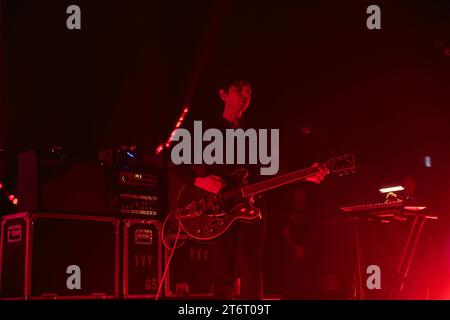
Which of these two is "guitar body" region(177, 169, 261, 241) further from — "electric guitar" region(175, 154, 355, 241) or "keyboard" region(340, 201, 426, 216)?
"keyboard" region(340, 201, 426, 216)

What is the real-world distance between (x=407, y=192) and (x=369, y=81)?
1.26 meters

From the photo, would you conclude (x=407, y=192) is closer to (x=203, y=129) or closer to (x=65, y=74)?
(x=203, y=129)

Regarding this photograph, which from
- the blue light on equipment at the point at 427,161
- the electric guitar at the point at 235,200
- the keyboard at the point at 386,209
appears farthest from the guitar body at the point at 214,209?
Result: the blue light on equipment at the point at 427,161

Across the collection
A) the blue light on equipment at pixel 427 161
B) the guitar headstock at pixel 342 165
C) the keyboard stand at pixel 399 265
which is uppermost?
the blue light on equipment at pixel 427 161

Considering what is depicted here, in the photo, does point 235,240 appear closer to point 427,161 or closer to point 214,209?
point 214,209

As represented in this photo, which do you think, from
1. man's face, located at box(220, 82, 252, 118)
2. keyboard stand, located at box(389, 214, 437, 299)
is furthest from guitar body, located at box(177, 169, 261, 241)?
keyboard stand, located at box(389, 214, 437, 299)

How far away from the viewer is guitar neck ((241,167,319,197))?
380 cm

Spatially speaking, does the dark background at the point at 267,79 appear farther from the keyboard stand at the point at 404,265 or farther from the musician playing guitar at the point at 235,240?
the musician playing guitar at the point at 235,240

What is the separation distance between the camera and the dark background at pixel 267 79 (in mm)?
5348

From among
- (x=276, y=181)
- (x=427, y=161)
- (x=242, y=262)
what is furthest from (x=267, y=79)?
(x=242, y=262)

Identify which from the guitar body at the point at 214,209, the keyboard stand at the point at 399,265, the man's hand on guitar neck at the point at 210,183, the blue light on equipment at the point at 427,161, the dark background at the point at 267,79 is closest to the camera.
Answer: the guitar body at the point at 214,209

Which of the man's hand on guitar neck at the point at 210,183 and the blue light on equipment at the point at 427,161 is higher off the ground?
the blue light on equipment at the point at 427,161

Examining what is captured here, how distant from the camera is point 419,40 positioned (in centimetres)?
559

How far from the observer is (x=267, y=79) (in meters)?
6.02
